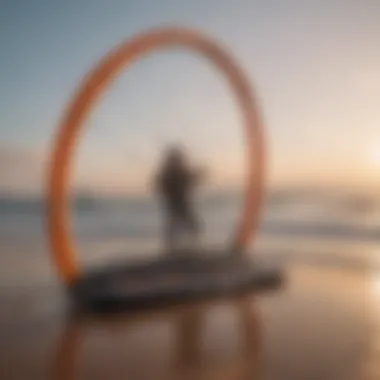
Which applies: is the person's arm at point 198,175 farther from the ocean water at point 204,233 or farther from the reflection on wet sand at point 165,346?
the reflection on wet sand at point 165,346

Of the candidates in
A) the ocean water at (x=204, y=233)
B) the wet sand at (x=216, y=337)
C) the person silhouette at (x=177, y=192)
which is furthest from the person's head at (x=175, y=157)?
the wet sand at (x=216, y=337)

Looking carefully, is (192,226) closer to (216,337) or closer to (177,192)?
(177,192)

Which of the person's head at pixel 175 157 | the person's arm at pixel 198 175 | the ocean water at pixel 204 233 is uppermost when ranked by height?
the person's head at pixel 175 157

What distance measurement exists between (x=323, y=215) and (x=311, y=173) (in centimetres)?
11

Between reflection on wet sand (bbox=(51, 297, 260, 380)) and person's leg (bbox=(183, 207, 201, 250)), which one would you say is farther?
person's leg (bbox=(183, 207, 201, 250))

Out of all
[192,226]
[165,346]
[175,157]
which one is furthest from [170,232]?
[165,346]

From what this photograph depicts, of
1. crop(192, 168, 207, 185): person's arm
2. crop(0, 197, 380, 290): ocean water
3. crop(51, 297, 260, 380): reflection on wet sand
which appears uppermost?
crop(192, 168, 207, 185): person's arm

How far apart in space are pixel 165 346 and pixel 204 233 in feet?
1.08

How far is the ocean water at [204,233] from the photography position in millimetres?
1522

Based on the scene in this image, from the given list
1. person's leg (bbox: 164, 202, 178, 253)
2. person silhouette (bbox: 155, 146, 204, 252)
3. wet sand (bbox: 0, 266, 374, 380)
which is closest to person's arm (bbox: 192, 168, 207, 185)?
person silhouette (bbox: 155, 146, 204, 252)

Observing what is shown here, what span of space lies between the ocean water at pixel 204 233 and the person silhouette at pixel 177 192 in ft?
0.08

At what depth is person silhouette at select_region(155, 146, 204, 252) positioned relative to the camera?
5.18 ft

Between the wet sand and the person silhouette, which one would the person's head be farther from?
the wet sand

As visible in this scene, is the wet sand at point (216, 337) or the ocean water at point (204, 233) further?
the ocean water at point (204, 233)
